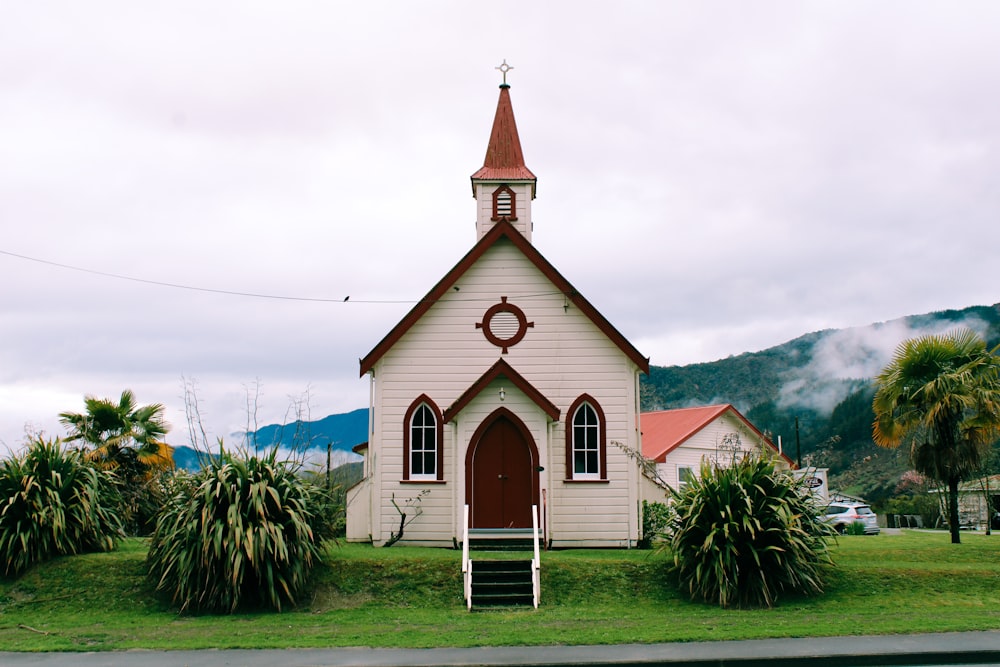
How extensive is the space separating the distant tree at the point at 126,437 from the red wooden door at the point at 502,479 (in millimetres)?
8321

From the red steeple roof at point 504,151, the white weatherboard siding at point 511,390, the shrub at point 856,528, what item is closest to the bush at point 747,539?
the white weatherboard siding at point 511,390

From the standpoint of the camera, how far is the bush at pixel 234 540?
611 inches

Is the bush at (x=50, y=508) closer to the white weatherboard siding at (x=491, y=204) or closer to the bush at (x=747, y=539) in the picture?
the white weatherboard siding at (x=491, y=204)

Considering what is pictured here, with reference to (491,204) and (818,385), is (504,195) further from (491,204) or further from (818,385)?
(818,385)

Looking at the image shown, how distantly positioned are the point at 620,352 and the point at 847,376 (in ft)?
384

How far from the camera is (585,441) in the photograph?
21781 mm

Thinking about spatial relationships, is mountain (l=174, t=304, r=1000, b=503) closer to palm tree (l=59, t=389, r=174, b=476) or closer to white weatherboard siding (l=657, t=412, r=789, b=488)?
white weatherboard siding (l=657, t=412, r=789, b=488)

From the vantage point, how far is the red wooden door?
68.4ft

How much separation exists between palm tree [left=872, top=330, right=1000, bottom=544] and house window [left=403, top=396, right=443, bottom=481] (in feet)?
34.1

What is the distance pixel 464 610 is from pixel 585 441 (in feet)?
23.0

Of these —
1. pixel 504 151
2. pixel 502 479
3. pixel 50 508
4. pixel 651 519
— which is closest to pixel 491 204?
pixel 504 151

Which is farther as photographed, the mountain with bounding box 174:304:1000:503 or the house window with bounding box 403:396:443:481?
the mountain with bounding box 174:304:1000:503

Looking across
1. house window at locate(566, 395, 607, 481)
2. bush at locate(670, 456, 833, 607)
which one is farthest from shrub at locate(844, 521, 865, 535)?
bush at locate(670, 456, 833, 607)

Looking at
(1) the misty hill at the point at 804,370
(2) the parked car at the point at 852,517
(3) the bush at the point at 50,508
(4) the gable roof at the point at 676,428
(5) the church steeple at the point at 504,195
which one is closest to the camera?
(3) the bush at the point at 50,508
